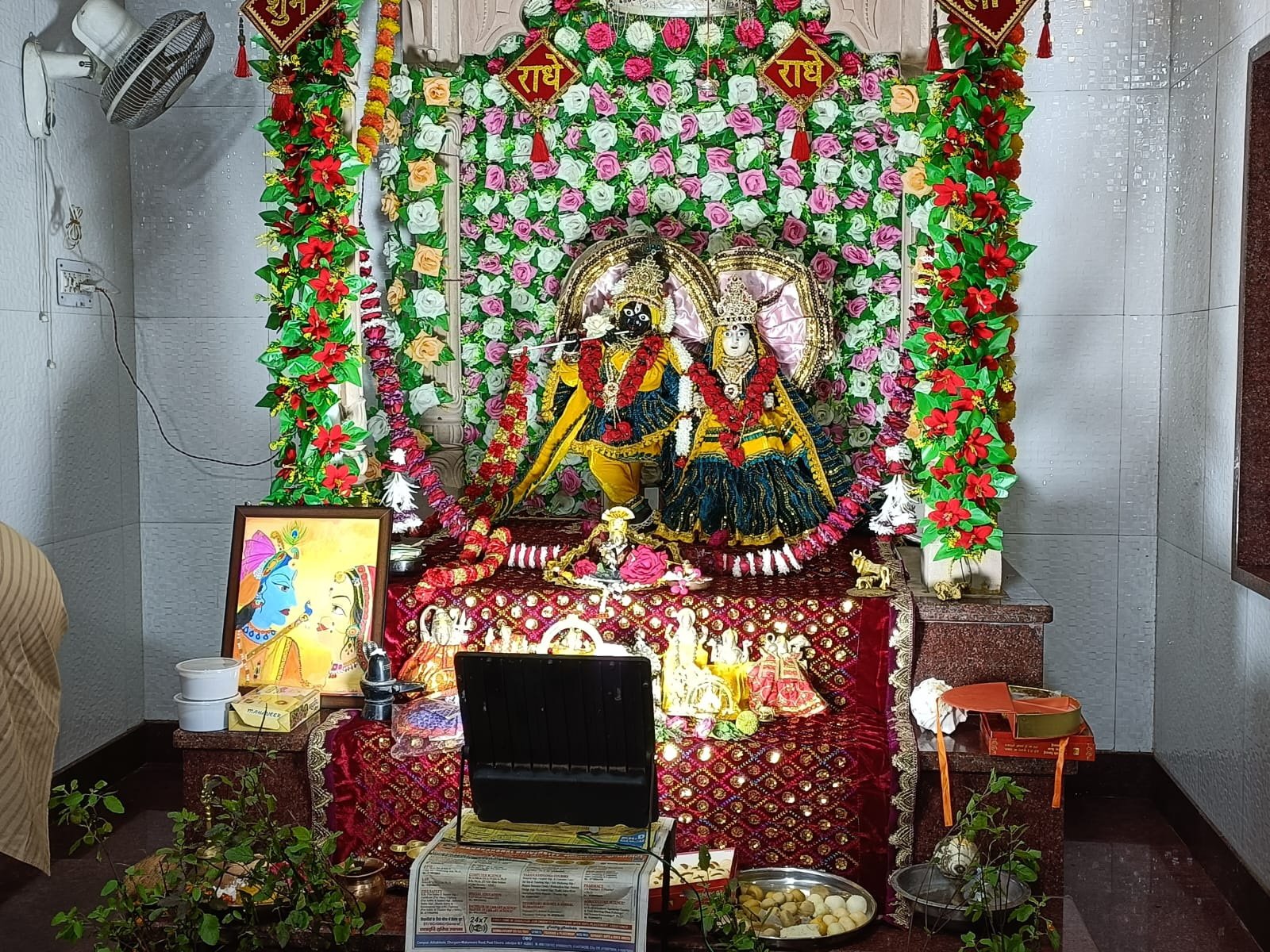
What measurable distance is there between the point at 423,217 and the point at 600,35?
1244 mm

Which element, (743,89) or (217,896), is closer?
(217,896)

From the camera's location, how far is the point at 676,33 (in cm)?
655

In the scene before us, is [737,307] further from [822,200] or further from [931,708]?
[931,708]

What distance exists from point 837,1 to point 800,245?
1343 mm

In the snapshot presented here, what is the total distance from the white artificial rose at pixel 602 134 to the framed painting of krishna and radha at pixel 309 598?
2.28 m

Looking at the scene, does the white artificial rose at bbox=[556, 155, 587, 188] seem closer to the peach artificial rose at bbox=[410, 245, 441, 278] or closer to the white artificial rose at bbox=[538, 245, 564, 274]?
the white artificial rose at bbox=[538, 245, 564, 274]

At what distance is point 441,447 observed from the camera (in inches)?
273

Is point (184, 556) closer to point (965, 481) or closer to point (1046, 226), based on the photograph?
point (965, 481)

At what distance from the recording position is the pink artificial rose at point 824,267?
6711 mm

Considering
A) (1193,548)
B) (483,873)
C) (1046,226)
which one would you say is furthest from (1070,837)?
(483,873)

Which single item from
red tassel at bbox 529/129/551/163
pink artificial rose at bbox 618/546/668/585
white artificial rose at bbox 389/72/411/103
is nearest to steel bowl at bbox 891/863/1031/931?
pink artificial rose at bbox 618/546/668/585

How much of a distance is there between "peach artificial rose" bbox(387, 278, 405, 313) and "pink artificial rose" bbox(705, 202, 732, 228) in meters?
1.58

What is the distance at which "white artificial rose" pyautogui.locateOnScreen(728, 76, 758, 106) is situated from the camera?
21.7ft

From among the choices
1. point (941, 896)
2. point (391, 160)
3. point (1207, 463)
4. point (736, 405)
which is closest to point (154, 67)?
point (391, 160)
